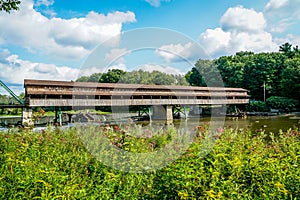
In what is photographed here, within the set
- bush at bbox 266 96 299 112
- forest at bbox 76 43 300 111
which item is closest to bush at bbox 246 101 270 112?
forest at bbox 76 43 300 111

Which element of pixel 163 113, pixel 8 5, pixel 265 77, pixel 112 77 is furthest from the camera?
pixel 265 77

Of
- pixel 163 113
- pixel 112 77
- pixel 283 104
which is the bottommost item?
pixel 163 113

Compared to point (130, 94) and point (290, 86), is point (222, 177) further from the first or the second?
point (290, 86)

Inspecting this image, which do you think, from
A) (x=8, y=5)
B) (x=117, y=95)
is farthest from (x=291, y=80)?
(x=8, y=5)

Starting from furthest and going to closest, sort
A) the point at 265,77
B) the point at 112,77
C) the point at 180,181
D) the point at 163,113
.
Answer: the point at 265,77 < the point at 112,77 < the point at 163,113 < the point at 180,181

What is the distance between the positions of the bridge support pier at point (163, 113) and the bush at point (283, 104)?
17510mm

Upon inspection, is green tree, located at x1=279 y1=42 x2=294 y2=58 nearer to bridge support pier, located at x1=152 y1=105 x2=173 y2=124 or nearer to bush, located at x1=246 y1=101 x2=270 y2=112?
bush, located at x1=246 y1=101 x2=270 y2=112

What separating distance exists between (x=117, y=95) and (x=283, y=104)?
25913 millimetres

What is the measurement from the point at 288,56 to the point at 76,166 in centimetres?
5285

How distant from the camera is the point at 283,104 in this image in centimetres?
3925

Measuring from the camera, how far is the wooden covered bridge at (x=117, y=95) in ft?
79.7

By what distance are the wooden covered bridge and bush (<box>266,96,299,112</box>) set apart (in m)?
5.71

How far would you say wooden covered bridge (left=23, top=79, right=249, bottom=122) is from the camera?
24.3 metres

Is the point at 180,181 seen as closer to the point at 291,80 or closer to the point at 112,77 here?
the point at 112,77
